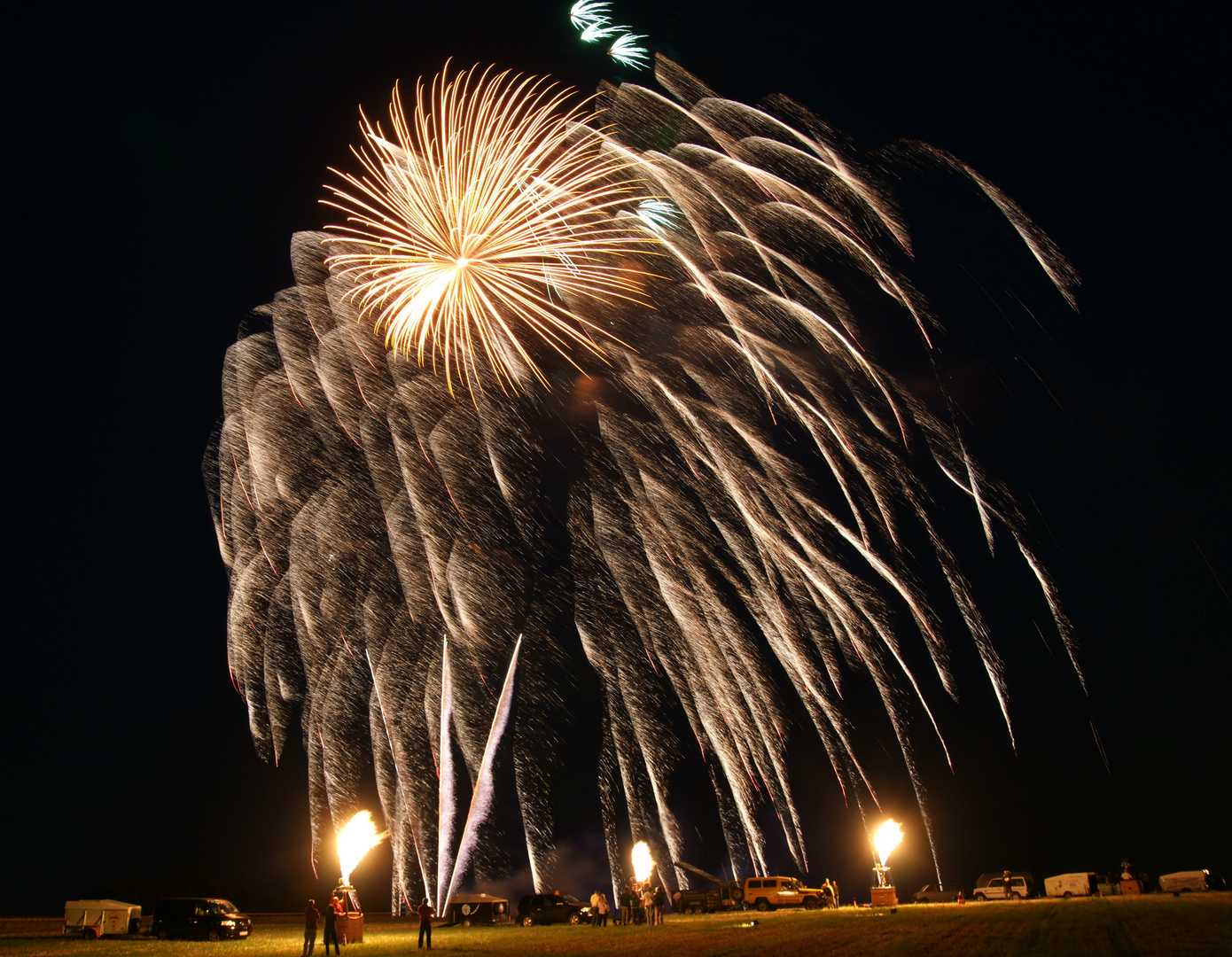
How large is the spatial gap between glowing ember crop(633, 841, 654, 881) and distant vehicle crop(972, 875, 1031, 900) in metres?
17.5

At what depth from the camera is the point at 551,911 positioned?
3619 cm

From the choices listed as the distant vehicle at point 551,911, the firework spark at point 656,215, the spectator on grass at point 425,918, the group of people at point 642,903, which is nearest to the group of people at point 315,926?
the spectator on grass at point 425,918

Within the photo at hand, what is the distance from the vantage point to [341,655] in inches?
1161

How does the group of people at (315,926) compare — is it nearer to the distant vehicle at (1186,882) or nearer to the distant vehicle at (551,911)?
the distant vehicle at (551,911)

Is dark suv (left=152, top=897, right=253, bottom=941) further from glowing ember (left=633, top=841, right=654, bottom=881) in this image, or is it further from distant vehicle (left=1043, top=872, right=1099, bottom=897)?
distant vehicle (left=1043, top=872, right=1099, bottom=897)

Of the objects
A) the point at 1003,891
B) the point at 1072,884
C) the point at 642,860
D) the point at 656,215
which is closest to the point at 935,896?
the point at 1003,891

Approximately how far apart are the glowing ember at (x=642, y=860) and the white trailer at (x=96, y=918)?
62.9 feet

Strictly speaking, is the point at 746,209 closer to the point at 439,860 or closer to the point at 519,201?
the point at 519,201

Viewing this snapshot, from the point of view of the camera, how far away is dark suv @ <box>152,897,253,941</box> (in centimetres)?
2733

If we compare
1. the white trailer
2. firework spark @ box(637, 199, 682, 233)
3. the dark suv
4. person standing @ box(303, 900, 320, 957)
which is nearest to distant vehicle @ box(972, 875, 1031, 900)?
the dark suv

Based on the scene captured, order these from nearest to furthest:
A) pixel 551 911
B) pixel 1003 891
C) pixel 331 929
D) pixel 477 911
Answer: pixel 331 929, pixel 551 911, pixel 477 911, pixel 1003 891

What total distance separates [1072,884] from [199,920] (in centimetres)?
4235

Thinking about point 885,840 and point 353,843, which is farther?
point 885,840

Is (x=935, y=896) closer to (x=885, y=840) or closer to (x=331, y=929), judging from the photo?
(x=885, y=840)
